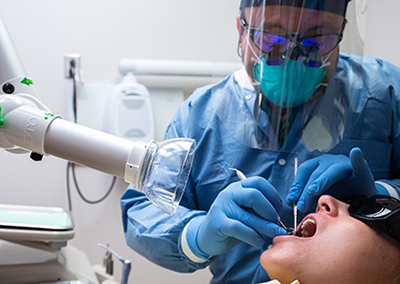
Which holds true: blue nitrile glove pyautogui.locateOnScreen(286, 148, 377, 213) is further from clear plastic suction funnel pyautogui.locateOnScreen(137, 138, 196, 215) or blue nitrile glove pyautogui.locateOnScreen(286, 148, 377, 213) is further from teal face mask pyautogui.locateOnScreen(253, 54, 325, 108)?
clear plastic suction funnel pyautogui.locateOnScreen(137, 138, 196, 215)

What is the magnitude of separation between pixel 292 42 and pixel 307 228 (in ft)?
1.52

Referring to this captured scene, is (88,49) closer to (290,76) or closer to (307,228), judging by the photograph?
(290,76)

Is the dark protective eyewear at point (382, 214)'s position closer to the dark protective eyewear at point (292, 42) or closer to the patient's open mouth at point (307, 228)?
the patient's open mouth at point (307, 228)

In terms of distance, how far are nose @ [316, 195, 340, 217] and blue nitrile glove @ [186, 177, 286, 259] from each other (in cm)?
10

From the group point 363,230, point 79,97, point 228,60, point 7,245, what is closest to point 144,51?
point 79,97

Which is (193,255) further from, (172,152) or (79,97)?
(79,97)

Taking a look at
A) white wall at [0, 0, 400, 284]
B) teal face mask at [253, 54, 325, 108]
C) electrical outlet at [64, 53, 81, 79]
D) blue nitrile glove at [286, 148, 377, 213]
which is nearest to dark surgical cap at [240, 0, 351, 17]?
teal face mask at [253, 54, 325, 108]

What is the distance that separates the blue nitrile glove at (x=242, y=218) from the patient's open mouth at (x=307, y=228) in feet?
0.24

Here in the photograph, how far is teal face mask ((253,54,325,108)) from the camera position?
0.85 m

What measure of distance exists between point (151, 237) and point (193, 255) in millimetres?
136

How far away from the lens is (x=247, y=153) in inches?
40.4

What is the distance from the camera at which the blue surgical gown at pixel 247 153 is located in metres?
0.96

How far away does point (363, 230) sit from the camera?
870mm

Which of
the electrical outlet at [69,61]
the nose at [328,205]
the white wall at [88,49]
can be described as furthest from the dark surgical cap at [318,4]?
the electrical outlet at [69,61]
